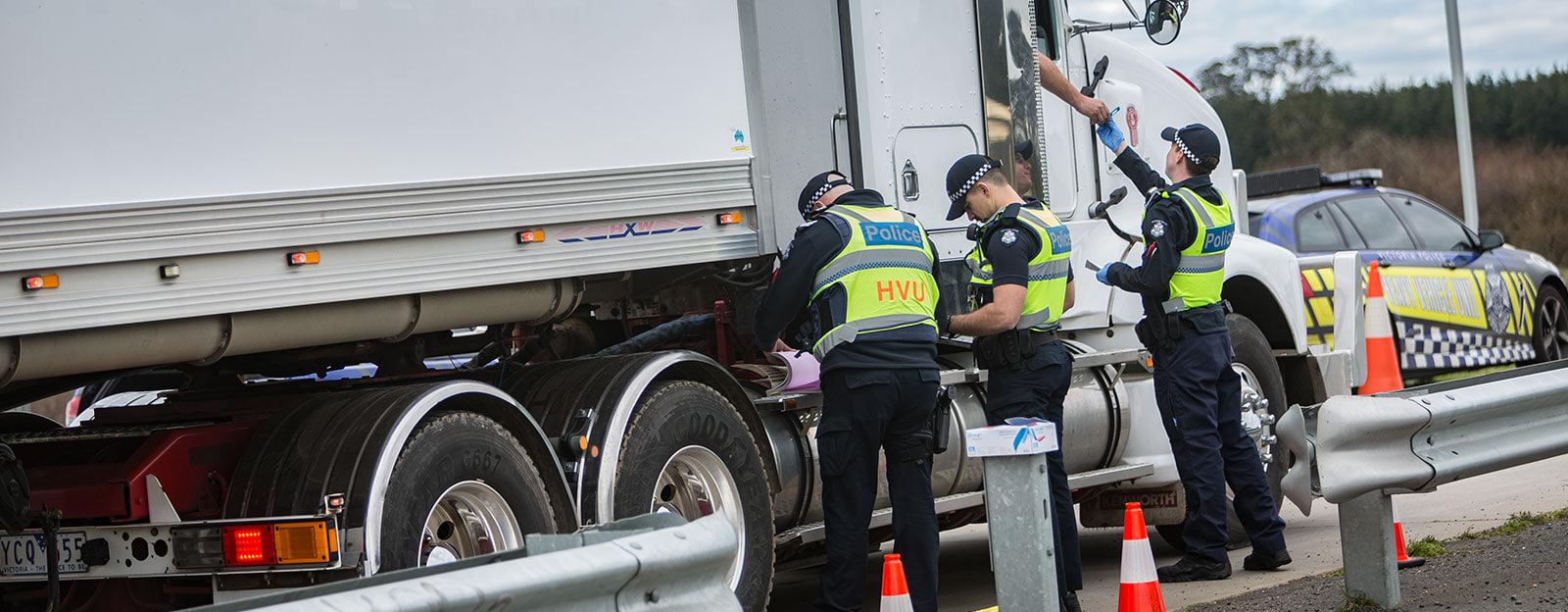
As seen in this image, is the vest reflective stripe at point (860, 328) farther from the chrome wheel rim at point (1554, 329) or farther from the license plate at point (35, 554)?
the chrome wheel rim at point (1554, 329)

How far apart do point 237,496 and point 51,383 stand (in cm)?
64

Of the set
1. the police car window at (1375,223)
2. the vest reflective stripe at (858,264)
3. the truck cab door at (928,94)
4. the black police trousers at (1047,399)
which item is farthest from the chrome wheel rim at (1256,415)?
the police car window at (1375,223)

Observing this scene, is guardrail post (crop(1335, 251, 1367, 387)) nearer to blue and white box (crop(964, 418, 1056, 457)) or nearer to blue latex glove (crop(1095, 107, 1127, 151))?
blue latex glove (crop(1095, 107, 1127, 151))

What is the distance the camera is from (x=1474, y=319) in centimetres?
1318

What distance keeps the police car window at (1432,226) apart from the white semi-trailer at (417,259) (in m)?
6.91

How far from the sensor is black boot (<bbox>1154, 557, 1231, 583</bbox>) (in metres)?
7.29

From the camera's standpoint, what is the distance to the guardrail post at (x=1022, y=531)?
4.83m

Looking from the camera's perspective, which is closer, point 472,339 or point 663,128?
point 663,128

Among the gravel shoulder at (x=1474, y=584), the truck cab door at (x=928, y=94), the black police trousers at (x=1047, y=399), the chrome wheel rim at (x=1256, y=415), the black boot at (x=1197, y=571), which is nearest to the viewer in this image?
the gravel shoulder at (x=1474, y=584)

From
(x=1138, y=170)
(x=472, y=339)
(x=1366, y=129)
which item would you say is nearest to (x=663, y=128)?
(x=472, y=339)

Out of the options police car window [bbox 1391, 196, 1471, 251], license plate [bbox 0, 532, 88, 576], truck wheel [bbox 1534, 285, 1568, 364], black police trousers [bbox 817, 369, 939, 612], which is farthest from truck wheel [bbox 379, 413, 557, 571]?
truck wheel [bbox 1534, 285, 1568, 364]

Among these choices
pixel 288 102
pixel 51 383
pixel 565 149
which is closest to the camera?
pixel 288 102

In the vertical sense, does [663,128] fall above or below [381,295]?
above

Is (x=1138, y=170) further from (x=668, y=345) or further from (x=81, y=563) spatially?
(x=81, y=563)
